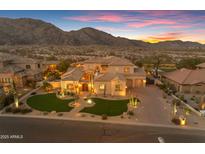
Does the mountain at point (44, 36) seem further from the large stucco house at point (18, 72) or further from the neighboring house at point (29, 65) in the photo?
the large stucco house at point (18, 72)

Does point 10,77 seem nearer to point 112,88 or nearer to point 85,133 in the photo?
point 112,88

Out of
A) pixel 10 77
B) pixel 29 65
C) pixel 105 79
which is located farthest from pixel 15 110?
pixel 29 65

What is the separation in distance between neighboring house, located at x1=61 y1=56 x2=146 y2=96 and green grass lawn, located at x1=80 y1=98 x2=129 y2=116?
2586 millimetres

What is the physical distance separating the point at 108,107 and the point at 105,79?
5839 mm

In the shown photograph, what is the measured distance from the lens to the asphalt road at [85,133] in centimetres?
1388

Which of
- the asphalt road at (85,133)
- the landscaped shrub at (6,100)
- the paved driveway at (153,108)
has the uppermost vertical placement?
the landscaped shrub at (6,100)

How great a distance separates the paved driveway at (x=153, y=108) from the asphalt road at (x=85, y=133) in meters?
1.82

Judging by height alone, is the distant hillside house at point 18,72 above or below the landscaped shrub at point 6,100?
above

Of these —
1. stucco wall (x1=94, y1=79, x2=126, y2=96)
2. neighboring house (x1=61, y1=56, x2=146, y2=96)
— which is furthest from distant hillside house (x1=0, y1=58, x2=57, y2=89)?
stucco wall (x1=94, y1=79, x2=126, y2=96)

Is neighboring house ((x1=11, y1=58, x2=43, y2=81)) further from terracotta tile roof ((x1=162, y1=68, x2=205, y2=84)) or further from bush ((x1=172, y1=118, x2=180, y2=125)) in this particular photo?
bush ((x1=172, y1=118, x2=180, y2=125))

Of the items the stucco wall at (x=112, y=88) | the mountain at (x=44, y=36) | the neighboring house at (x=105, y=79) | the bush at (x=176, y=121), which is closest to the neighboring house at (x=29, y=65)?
the neighboring house at (x=105, y=79)

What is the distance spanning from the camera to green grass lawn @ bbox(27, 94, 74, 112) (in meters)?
20.5

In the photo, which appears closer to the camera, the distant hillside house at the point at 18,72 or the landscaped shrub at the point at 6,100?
the landscaped shrub at the point at 6,100

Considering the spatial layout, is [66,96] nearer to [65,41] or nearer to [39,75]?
[39,75]
